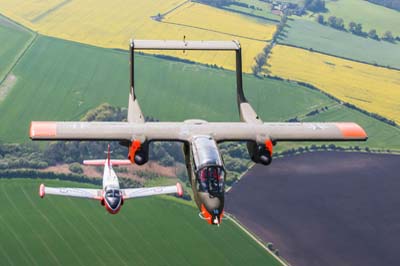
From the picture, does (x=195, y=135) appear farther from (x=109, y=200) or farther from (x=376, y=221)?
(x=376, y=221)

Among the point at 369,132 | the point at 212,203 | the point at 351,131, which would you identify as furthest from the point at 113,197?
the point at 369,132

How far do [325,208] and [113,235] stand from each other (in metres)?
53.6

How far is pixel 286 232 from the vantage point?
13975 cm

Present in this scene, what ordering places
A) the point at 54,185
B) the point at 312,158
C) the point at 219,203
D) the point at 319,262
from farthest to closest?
the point at 312,158 < the point at 54,185 < the point at 319,262 < the point at 219,203

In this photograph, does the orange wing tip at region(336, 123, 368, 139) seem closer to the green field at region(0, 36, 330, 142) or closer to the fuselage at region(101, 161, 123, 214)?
the fuselage at region(101, 161, 123, 214)

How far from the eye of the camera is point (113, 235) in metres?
129

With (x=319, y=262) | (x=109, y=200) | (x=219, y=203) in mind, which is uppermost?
(x=219, y=203)

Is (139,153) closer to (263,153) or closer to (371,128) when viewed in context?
(263,153)

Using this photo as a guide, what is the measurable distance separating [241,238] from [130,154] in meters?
80.0

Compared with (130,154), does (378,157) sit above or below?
below

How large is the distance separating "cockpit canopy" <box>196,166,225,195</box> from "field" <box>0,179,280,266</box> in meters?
74.0

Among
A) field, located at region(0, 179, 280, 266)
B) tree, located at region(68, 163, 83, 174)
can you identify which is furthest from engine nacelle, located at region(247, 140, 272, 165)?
tree, located at region(68, 163, 83, 174)

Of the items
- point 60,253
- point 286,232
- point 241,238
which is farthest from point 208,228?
point 60,253

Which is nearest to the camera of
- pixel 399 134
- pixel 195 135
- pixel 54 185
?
pixel 195 135
